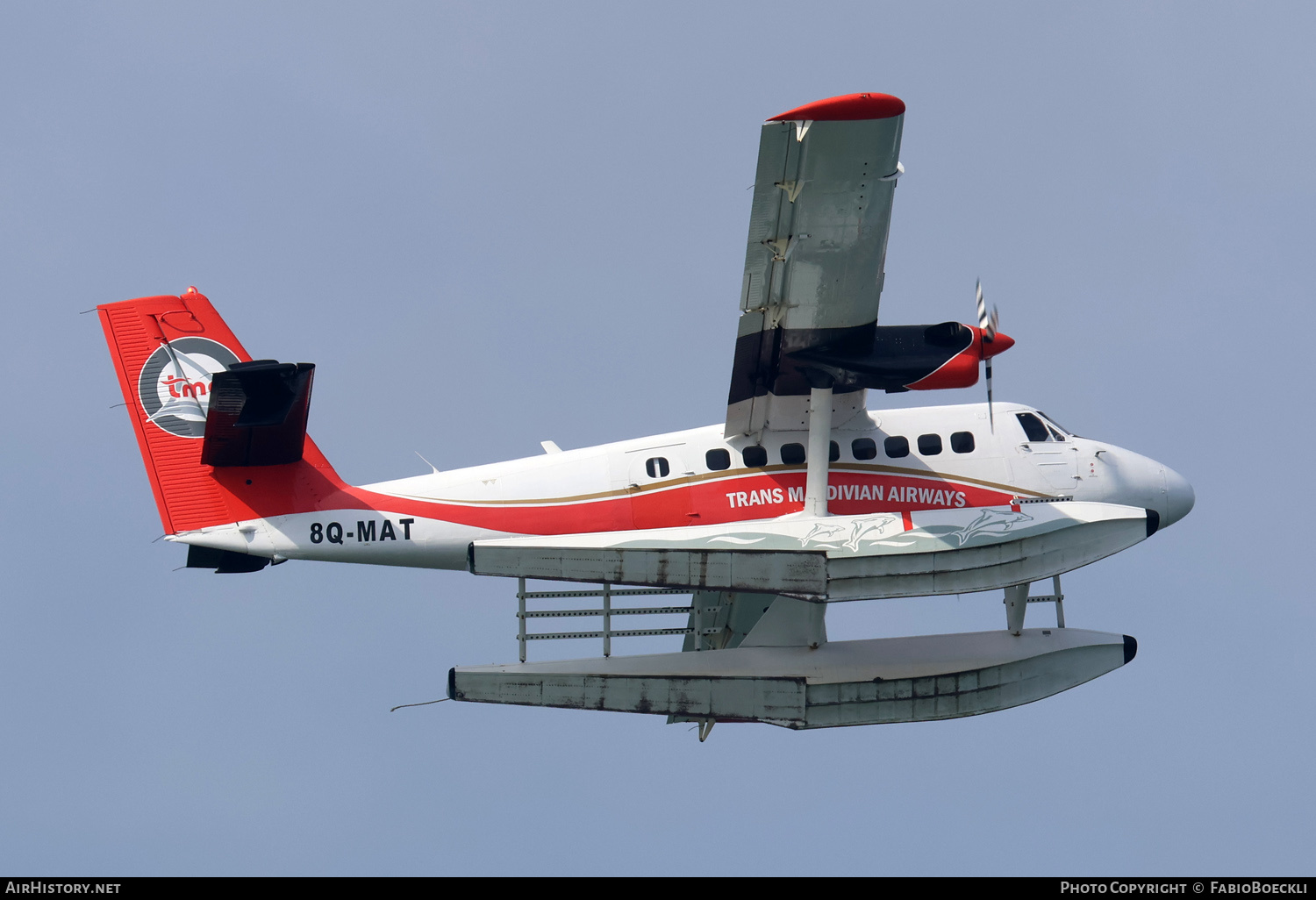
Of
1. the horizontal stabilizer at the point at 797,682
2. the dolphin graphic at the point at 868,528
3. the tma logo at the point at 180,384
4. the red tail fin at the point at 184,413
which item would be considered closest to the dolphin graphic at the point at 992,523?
the dolphin graphic at the point at 868,528

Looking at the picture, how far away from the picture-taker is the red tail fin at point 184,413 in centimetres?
2128

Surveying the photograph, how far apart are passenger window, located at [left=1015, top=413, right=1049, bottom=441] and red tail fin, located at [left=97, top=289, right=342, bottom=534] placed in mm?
9933

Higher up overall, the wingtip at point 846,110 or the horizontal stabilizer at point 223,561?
the wingtip at point 846,110

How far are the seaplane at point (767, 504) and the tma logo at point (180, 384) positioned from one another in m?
0.03

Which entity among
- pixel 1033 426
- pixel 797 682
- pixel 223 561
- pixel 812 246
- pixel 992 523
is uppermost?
pixel 812 246

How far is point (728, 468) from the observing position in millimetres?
22469

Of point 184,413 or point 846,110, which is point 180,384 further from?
point 846,110

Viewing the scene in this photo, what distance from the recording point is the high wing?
18.9 meters

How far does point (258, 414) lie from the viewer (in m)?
21.0

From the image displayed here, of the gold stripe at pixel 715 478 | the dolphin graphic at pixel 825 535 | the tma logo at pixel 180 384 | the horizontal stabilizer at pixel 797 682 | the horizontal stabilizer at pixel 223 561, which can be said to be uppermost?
the tma logo at pixel 180 384

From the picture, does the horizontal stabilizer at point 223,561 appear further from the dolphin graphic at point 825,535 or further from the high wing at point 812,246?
the dolphin graphic at point 825,535

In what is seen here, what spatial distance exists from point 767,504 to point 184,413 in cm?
812

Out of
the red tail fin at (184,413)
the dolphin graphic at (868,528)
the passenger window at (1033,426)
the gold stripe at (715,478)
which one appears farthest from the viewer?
the passenger window at (1033,426)

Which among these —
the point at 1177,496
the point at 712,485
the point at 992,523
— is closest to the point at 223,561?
the point at 712,485
